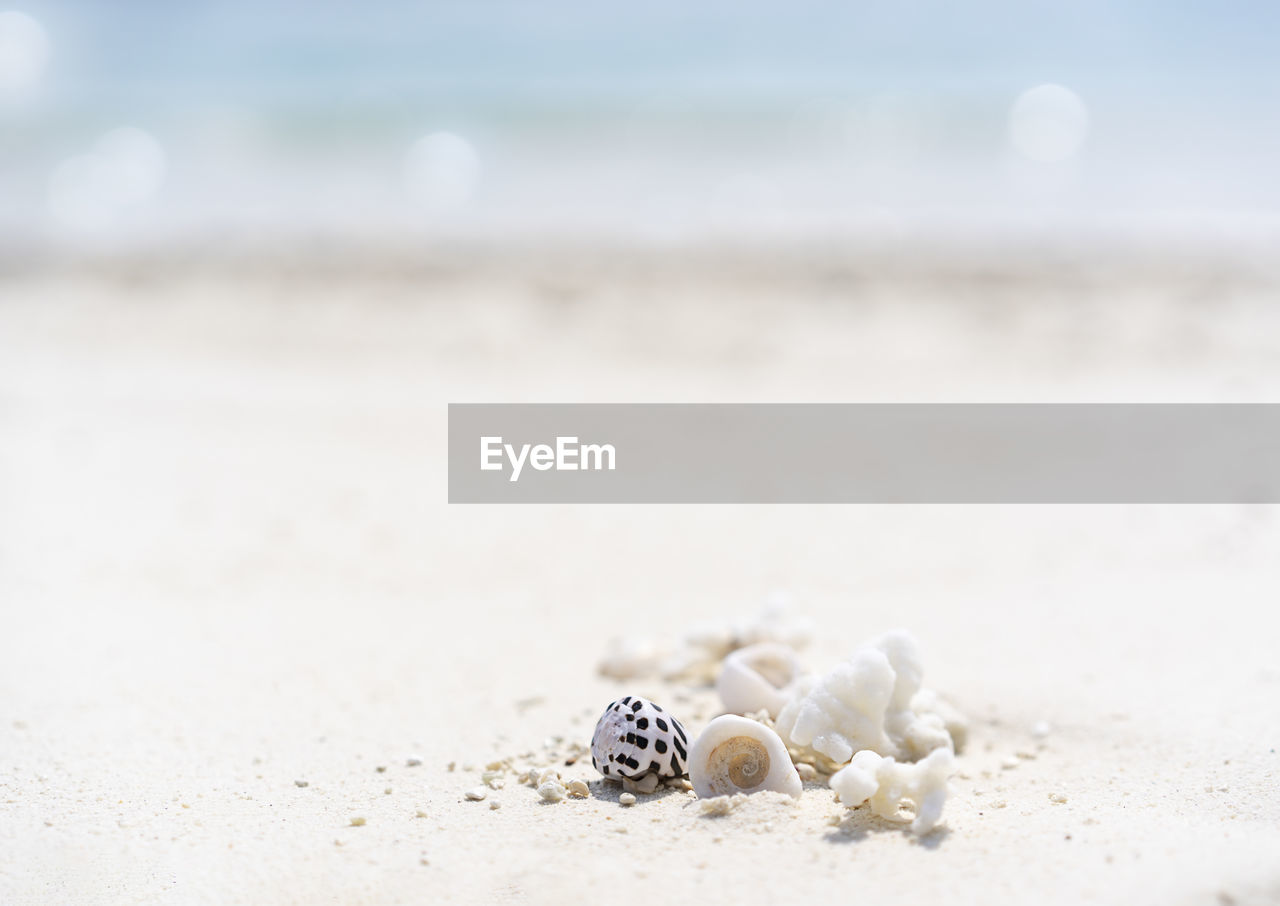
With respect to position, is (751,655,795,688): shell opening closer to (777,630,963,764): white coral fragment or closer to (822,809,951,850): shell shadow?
(777,630,963,764): white coral fragment

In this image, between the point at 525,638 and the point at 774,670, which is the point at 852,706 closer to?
the point at 774,670

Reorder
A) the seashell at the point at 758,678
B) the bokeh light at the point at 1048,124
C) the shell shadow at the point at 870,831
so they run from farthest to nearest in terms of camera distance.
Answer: the bokeh light at the point at 1048,124, the seashell at the point at 758,678, the shell shadow at the point at 870,831

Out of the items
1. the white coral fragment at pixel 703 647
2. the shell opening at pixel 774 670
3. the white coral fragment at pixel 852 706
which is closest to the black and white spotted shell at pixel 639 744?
the white coral fragment at pixel 852 706

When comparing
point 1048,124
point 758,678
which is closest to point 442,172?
point 1048,124

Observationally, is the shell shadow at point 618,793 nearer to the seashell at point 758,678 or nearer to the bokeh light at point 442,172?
the seashell at point 758,678

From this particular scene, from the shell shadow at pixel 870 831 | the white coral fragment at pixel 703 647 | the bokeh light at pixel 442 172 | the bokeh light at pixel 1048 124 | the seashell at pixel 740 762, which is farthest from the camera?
the bokeh light at pixel 1048 124
